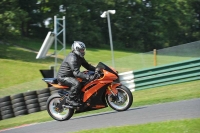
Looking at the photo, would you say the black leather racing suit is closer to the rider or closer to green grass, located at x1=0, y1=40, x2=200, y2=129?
the rider

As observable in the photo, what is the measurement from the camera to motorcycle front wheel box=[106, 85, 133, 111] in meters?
9.62

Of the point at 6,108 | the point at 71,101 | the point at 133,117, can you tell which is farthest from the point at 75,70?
the point at 6,108

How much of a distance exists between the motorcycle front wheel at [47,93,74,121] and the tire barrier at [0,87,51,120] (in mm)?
4428

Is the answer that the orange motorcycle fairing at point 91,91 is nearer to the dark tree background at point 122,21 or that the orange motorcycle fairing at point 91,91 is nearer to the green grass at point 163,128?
the green grass at point 163,128

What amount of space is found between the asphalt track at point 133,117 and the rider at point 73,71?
72 cm

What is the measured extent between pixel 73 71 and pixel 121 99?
1341 millimetres

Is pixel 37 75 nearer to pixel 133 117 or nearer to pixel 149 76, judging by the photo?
pixel 149 76

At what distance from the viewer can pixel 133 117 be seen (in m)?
8.99

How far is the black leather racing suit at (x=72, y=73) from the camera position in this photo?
9578 mm

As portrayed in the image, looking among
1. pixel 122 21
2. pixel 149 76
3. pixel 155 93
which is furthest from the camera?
pixel 122 21

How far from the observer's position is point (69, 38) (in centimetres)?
4819

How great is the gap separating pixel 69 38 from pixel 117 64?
30.0 m

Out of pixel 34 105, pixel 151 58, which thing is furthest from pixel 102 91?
pixel 151 58

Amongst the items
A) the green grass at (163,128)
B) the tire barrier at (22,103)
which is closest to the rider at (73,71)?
the green grass at (163,128)
